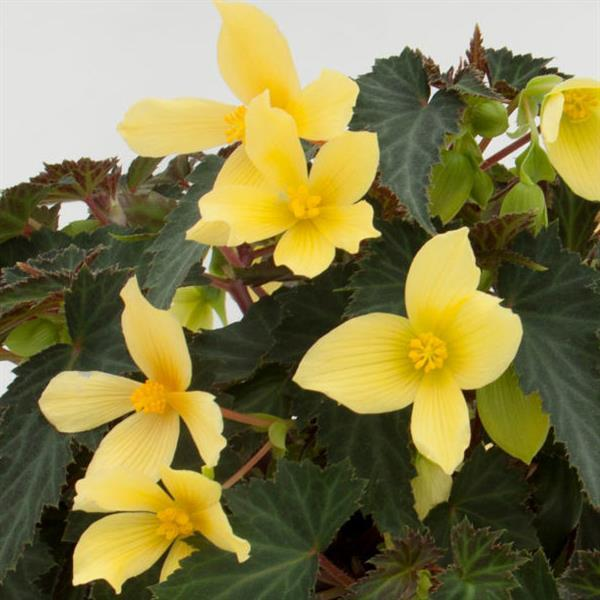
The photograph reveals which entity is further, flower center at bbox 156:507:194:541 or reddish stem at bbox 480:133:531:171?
reddish stem at bbox 480:133:531:171

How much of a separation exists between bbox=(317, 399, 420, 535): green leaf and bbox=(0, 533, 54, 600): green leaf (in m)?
0.21

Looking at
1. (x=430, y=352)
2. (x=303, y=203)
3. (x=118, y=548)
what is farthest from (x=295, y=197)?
(x=118, y=548)

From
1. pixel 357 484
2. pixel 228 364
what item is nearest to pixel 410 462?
pixel 357 484

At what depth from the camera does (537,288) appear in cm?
57

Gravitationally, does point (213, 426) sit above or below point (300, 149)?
below

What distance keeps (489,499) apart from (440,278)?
18 centimetres

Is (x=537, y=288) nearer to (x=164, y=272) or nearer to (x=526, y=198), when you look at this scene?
(x=526, y=198)

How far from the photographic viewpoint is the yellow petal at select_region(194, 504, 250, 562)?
487 mm

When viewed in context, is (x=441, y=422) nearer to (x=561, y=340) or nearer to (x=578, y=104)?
(x=561, y=340)

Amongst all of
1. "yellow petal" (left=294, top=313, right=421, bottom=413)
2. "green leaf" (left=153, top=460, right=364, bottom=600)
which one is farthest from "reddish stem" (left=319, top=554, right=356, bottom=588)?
"yellow petal" (left=294, top=313, right=421, bottom=413)

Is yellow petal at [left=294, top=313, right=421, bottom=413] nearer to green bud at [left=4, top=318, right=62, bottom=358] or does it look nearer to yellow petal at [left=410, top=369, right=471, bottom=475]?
yellow petal at [left=410, top=369, right=471, bottom=475]

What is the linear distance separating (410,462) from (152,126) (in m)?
0.24

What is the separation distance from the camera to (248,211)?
0.51 m

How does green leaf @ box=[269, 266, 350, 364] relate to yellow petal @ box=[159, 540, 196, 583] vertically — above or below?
above
